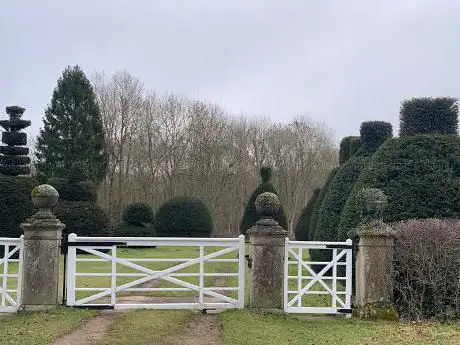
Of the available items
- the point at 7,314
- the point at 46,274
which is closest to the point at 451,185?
the point at 46,274

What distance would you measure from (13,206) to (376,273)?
1573cm

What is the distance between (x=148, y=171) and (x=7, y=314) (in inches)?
1152

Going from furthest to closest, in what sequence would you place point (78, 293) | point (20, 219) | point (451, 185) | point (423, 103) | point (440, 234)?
point (20, 219) → point (423, 103) → point (78, 293) → point (451, 185) → point (440, 234)

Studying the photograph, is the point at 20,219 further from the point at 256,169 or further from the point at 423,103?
the point at 256,169

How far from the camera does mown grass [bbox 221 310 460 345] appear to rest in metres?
7.22

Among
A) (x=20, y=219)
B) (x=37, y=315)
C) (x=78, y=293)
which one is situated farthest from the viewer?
(x=20, y=219)

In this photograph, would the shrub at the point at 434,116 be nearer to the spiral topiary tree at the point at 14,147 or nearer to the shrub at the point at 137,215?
the spiral topiary tree at the point at 14,147

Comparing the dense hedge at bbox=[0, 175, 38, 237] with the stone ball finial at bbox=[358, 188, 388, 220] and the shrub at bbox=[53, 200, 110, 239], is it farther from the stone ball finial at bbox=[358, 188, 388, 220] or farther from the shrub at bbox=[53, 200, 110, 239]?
the stone ball finial at bbox=[358, 188, 388, 220]

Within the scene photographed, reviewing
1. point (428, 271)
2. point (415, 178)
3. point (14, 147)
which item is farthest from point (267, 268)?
point (14, 147)

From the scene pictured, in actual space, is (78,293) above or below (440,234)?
below

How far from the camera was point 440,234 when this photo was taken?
30.0 ft

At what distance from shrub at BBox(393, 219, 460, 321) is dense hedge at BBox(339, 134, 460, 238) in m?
1.27

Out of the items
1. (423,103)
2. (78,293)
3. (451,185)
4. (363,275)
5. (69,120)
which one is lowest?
(78,293)

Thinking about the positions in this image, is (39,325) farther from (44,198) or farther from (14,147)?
(14,147)
